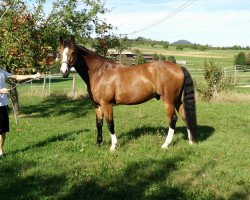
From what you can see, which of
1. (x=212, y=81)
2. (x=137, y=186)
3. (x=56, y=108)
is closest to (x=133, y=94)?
(x=137, y=186)

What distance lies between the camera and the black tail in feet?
30.9

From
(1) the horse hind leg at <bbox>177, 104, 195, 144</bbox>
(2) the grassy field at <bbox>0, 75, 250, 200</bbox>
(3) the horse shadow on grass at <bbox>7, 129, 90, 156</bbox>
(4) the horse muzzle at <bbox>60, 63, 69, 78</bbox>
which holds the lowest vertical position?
(3) the horse shadow on grass at <bbox>7, 129, 90, 156</bbox>

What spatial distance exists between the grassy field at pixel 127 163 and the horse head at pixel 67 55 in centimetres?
207

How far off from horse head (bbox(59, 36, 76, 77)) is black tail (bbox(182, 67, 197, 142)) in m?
3.02

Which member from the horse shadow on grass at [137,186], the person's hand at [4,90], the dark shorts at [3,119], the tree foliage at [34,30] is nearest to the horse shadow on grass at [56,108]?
the tree foliage at [34,30]

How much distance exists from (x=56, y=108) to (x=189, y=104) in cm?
1027

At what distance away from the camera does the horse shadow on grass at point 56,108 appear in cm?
1650

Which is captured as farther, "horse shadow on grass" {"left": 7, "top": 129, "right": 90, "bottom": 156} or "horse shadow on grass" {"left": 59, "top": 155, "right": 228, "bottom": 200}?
"horse shadow on grass" {"left": 7, "top": 129, "right": 90, "bottom": 156}

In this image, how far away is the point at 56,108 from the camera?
1822 centimetres

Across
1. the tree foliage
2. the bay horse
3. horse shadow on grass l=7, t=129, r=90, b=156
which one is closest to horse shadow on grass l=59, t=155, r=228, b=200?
the bay horse

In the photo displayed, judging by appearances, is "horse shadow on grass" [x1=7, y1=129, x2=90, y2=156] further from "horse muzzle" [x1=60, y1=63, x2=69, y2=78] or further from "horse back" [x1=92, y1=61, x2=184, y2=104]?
"horse muzzle" [x1=60, y1=63, x2=69, y2=78]

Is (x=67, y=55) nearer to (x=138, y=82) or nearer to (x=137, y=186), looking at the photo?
(x=138, y=82)

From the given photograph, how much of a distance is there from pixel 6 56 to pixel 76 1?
5.01 meters

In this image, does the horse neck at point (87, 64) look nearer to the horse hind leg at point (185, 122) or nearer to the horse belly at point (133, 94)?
the horse belly at point (133, 94)
